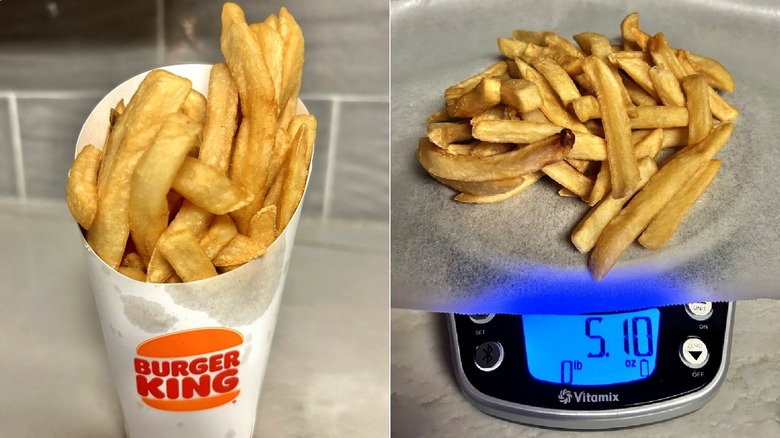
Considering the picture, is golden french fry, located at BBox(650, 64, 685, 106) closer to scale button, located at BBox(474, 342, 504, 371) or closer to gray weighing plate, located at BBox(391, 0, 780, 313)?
gray weighing plate, located at BBox(391, 0, 780, 313)

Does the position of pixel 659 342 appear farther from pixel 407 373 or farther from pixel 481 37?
pixel 481 37

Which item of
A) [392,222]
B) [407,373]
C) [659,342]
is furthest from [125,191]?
[659,342]

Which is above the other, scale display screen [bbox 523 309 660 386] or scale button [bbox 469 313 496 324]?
scale display screen [bbox 523 309 660 386]

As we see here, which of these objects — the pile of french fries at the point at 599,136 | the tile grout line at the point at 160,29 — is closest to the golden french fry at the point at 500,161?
the pile of french fries at the point at 599,136

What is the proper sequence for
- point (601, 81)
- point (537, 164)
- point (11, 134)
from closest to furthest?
1. point (537, 164)
2. point (601, 81)
3. point (11, 134)

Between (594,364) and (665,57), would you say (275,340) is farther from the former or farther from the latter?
(665,57)

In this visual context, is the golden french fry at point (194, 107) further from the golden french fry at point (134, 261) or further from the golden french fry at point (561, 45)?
the golden french fry at point (561, 45)

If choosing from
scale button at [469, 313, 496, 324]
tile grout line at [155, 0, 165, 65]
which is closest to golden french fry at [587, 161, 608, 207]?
scale button at [469, 313, 496, 324]
